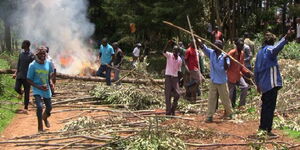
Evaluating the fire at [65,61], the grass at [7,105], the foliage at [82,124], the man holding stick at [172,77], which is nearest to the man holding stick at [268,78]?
the man holding stick at [172,77]

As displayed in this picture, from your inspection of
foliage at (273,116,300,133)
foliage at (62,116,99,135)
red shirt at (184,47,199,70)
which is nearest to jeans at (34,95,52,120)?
foliage at (62,116,99,135)

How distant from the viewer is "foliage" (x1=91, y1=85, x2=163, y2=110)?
12109 mm

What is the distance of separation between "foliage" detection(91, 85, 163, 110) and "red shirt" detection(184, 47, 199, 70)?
1.26 meters

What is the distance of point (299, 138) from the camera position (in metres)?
7.90

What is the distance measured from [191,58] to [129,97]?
2.02 meters

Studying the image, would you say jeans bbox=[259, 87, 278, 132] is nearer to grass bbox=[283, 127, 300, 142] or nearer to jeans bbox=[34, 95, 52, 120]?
grass bbox=[283, 127, 300, 142]

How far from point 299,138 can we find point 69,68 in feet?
49.0

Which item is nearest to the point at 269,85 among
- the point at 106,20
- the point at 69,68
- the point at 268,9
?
the point at 69,68

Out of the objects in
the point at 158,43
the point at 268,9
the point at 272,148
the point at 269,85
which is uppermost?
the point at 268,9

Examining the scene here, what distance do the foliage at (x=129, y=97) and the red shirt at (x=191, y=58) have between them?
1.26 meters

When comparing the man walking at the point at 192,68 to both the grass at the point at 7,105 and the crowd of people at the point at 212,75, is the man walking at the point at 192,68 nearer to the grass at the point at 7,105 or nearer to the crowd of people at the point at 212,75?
the crowd of people at the point at 212,75

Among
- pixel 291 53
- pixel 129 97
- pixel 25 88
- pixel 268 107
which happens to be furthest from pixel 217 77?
pixel 291 53

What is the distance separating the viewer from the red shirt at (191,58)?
485 inches

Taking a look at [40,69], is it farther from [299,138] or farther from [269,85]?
[299,138]
